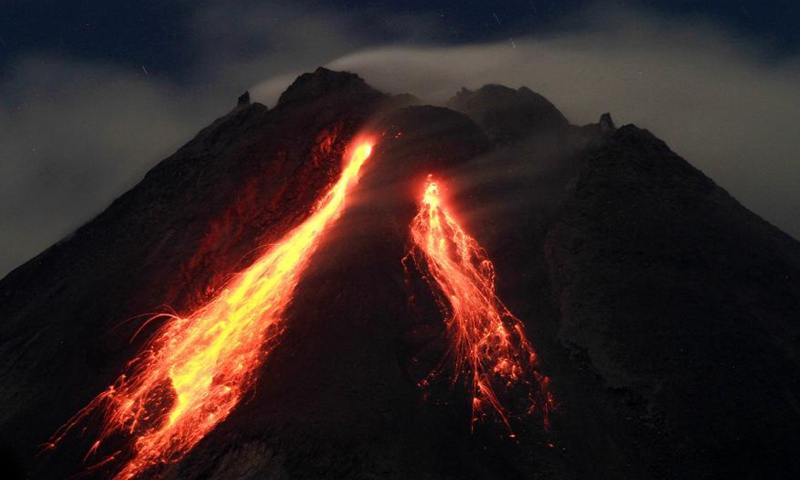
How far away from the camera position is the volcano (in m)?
17.7

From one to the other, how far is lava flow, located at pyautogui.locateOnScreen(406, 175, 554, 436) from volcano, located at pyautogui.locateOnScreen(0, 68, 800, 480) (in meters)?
0.09

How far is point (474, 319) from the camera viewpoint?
22.7 meters

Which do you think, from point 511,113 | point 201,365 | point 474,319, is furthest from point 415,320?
point 511,113

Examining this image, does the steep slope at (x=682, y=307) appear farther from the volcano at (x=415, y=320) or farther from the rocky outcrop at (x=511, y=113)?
the rocky outcrop at (x=511, y=113)

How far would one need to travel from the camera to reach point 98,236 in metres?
35.6

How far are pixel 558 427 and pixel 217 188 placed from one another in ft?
70.1

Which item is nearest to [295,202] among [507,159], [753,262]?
[507,159]

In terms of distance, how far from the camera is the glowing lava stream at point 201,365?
19.7 meters

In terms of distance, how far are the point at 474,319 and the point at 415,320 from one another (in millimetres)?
2182

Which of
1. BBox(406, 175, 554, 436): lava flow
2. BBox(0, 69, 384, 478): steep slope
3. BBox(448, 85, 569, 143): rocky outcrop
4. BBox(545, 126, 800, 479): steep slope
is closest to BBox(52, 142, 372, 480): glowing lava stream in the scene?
BBox(0, 69, 384, 478): steep slope

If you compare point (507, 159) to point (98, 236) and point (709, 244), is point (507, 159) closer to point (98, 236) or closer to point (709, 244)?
point (709, 244)

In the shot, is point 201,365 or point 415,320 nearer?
point 415,320

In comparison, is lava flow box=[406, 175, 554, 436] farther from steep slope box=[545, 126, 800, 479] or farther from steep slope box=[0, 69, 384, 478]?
steep slope box=[0, 69, 384, 478]

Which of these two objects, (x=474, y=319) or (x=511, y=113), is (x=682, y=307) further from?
(x=511, y=113)
